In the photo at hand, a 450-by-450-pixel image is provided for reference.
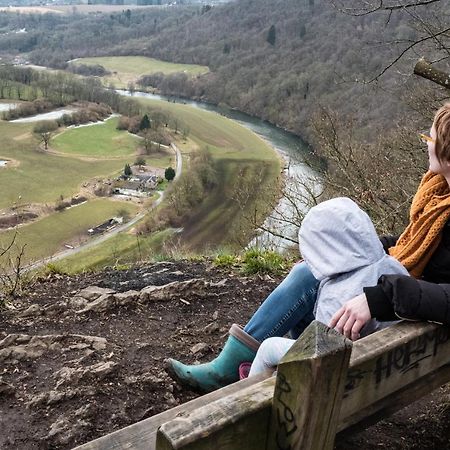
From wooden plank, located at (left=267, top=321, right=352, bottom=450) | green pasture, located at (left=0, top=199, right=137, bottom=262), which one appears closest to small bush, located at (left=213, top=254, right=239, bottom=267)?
wooden plank, located at (left=267, top=321, right=352, bottom=450)

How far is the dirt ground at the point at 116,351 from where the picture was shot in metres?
2.92

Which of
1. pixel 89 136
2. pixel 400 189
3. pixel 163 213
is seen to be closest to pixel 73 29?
pixel 89 136

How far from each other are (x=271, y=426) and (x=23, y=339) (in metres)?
3.00

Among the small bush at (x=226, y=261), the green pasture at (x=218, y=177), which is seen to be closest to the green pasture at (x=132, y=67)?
the green pasture at (x=218, y=177)

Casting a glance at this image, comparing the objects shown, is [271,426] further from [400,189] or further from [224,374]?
[400,189]

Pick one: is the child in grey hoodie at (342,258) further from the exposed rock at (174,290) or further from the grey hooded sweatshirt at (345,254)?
the exposed rock at (174,290)

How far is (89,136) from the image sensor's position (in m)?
64.0

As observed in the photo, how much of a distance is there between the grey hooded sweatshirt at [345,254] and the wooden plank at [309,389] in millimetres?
761

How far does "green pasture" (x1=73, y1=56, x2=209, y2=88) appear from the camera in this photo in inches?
3684

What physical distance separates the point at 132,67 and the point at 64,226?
2695 inches

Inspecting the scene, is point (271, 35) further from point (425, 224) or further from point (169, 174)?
point (425, 224)

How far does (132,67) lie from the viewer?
102625mm

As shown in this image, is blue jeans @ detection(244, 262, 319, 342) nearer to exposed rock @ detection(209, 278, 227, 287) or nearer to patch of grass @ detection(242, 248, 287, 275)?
exposed rock @ detection(209, 278, 227, 287)

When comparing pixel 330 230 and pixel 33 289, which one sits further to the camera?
pixel 33 289
